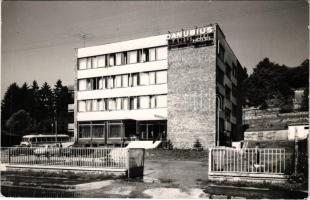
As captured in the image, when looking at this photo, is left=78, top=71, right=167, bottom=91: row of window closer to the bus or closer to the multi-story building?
the multi-story building

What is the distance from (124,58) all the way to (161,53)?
4.67 metres

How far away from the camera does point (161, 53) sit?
33.0 meters

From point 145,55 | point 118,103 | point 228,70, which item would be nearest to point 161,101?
point 145,55

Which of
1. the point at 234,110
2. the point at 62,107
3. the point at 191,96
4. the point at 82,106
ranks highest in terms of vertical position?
the point at 191,96

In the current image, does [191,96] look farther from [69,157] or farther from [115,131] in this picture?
[69,157]

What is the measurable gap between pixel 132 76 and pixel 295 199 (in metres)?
26.8

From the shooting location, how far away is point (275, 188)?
10.7 meters

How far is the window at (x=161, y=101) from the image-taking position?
3284cm

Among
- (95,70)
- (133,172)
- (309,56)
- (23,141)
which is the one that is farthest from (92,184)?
(23,141)

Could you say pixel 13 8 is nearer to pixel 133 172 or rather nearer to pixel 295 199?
pixel 133 172

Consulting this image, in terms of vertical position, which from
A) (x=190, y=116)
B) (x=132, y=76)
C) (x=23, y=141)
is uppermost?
(x=132, y=76)

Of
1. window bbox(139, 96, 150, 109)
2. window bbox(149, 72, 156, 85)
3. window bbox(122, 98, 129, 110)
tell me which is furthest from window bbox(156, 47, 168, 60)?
window bbox(122, 98, 129, 110)

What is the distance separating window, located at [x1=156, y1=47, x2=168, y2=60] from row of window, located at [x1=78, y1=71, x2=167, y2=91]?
4.61 ft

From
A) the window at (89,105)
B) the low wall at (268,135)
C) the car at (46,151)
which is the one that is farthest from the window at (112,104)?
the car at (46,151)
